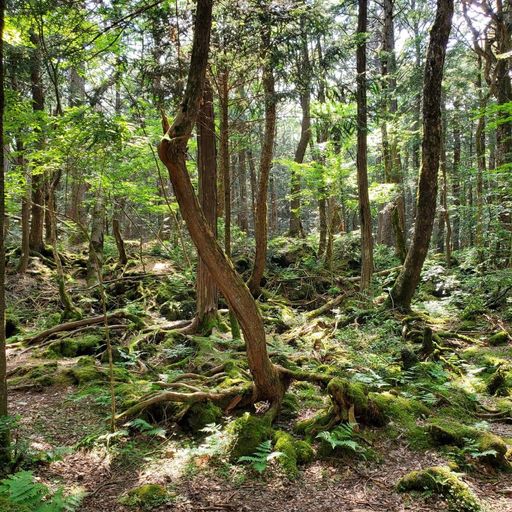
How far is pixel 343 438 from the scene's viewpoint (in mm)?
4836

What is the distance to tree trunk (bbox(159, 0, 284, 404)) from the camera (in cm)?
451

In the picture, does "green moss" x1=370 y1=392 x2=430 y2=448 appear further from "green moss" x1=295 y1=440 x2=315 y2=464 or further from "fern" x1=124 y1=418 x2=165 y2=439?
"fern" x1=124 y1=418 x2=165 y2=439

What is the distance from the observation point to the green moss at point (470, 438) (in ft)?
14.2

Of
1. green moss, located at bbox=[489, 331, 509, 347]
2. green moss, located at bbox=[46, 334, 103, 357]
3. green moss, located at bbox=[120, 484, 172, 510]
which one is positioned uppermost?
green moss, located at bbox=[489, 331, 509, 347]

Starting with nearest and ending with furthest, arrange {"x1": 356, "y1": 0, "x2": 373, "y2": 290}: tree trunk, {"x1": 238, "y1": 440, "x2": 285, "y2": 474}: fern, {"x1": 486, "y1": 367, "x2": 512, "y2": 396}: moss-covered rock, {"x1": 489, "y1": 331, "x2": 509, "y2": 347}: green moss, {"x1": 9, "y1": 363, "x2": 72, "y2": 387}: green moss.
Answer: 1. {"x1": 238, "y1": 440, "x2": 285, "y2": 474}: fern
2. {"x1": 486, "y1": 367, "x2": 512, "y2": 396}: moss-covered rock
3. {"x1": 9, "y1": 363, "x2": 72, "y2": 387}: green moss
4. {"x1": 489, "y1": 331, "x2": 509, "y2": 347}: green moss
5. {"x1": 356, "y1": 0, "x2": 373, "y2": 290}: tree trunk

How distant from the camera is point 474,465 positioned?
4.31 metres

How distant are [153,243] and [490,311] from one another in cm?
1302

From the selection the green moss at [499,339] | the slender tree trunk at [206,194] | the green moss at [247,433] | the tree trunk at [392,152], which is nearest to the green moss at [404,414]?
the green moss at [247,433]

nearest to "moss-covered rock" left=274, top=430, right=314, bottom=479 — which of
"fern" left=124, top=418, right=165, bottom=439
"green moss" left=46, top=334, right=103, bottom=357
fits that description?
"fern" left=124, top=418, right=165, bottom=439

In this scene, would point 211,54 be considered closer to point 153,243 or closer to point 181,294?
point 181,294

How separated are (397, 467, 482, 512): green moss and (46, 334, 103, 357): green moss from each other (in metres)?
6.76

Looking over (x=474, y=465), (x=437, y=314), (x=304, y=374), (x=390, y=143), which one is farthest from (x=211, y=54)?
(x=390, y=143)

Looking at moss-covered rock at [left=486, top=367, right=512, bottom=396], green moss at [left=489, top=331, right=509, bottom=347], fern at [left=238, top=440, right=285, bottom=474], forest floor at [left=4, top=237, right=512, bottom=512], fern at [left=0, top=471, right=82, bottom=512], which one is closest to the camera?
fern at [left=0, top=471, right=82, bottom=512]

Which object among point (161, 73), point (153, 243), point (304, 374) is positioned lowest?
point (304, 374)
